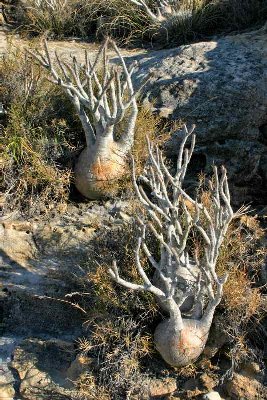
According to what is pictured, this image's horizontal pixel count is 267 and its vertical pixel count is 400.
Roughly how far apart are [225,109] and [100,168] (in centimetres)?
144

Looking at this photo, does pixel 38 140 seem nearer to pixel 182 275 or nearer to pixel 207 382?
pixel 182 275

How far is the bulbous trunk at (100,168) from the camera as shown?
559 cm

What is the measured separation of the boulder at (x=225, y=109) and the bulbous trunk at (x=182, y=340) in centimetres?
175

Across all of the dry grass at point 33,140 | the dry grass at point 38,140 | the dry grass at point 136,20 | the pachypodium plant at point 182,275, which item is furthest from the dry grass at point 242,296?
the dry grass at point 136,20

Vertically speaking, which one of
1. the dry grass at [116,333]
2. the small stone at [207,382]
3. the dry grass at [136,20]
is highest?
the dry grass at [136,20]

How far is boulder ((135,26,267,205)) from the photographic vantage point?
5980 mm

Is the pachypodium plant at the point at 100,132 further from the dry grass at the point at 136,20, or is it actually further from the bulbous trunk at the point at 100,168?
the dry grass at the point at 136,20

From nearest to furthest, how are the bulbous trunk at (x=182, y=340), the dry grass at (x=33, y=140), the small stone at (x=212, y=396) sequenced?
the small stone at (x=212, y=396) → the bulbous trunk at (x=182, y=340) → the dry grass at (x=33, y=140)

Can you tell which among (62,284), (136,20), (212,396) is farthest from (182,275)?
(136,20)

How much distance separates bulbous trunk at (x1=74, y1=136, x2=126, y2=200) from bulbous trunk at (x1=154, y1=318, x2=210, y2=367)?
5.29 ft

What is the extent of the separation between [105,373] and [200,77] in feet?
10.5

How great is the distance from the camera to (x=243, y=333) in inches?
181

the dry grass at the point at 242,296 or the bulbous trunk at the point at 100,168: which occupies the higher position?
the bulbous trunk at the point at 100,168

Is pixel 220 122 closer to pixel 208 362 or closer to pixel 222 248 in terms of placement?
pixel 222 248
